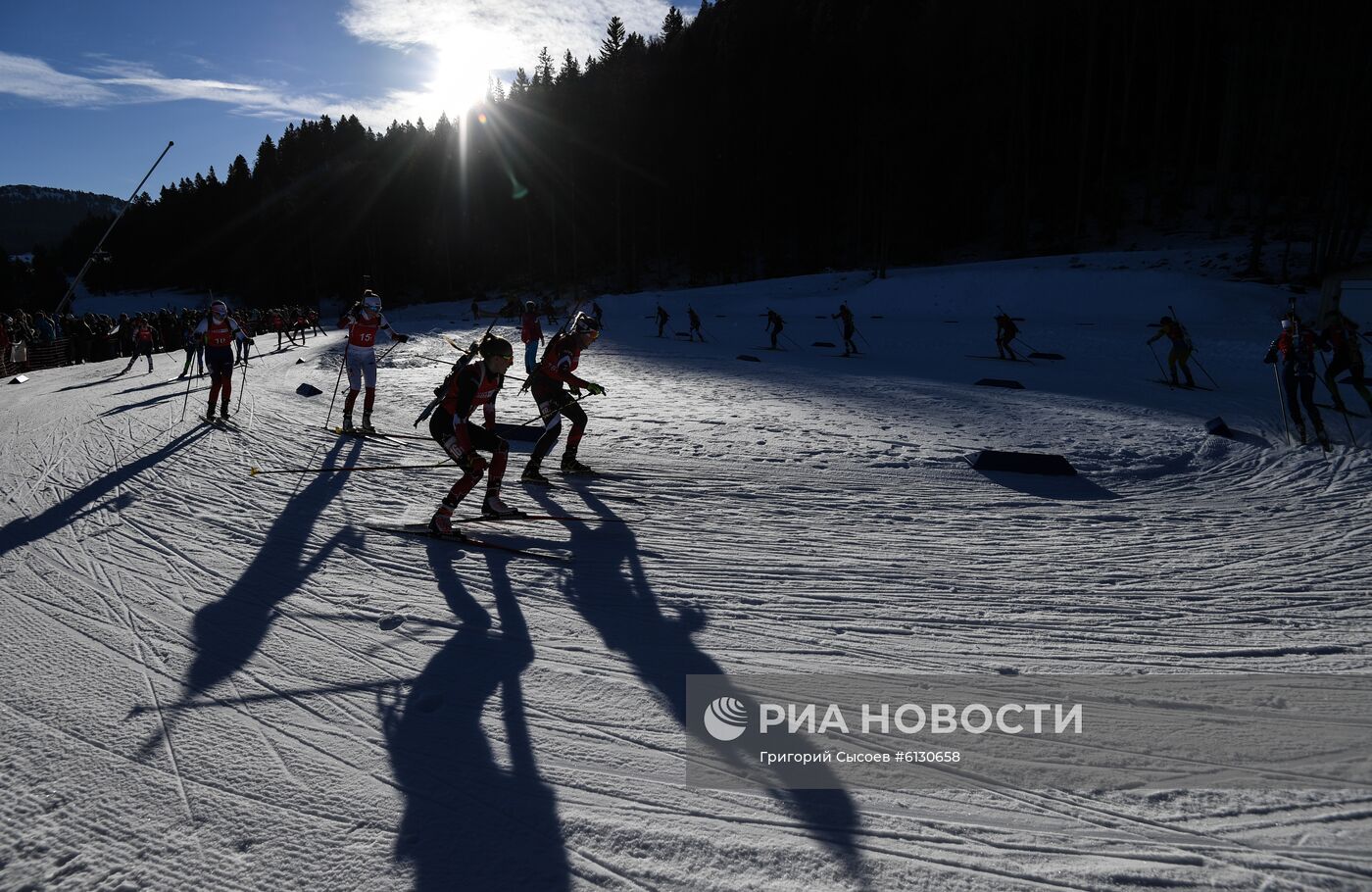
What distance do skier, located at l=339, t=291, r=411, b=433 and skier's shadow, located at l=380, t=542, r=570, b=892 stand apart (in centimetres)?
760

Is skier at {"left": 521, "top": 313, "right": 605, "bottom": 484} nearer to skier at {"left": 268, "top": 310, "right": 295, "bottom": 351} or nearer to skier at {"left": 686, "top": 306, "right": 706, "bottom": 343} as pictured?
skier at {"left": 686, "top": 306, "right": 706, "bottom": 343}

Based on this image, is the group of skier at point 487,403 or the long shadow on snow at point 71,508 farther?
the long shadow on snow at point 71,508

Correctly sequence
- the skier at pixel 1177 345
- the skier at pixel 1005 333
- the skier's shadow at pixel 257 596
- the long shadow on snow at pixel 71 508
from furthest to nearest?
the skier at pixel 1005 333
the skier at pixel 1177 345
the long shadow on snow at pixel 71 508
the skier's shadow at pixel 257 596

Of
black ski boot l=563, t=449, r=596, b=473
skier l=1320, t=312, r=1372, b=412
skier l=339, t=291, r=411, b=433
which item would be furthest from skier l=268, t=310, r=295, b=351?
skier l=1320, t=312, r=1372, b=412

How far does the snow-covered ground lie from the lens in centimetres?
272

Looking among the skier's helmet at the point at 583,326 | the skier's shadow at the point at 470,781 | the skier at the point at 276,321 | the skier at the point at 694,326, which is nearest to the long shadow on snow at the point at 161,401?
the skier's helmet at the point at 583,326

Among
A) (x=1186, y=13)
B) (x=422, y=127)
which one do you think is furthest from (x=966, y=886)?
(x=422, y=127)

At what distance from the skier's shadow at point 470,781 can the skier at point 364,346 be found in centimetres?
760

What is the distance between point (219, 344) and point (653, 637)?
35.9ft

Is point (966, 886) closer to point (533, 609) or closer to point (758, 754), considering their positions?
point (758, 754)

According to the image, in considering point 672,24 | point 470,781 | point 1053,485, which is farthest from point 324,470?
point 672,24

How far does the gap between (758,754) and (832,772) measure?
0.34 metres

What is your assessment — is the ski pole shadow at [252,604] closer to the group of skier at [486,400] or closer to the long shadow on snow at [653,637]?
the group of skier at [486,400]

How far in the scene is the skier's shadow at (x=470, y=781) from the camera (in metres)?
2.66
